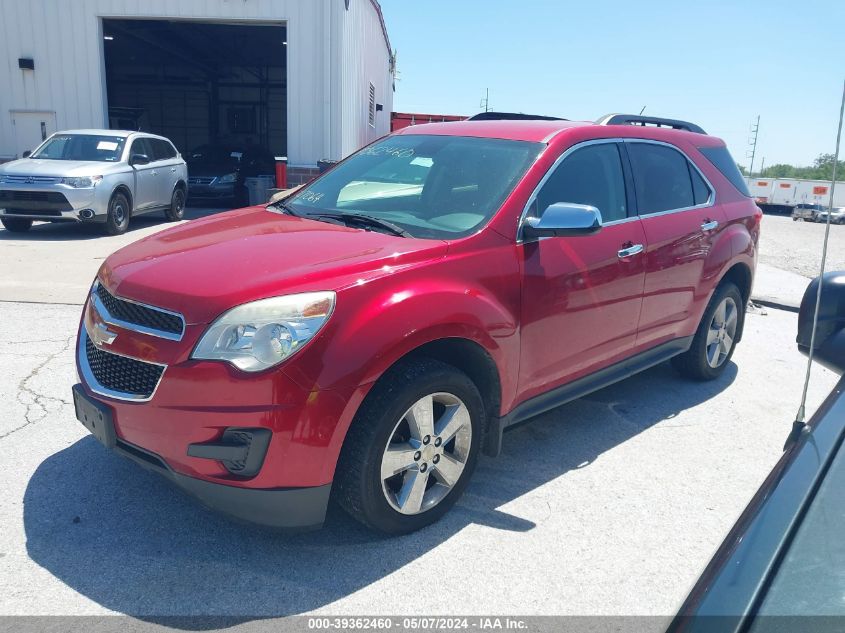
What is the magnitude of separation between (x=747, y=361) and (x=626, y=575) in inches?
147

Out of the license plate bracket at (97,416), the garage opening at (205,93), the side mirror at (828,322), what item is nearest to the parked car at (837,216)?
the garage opening at (205,93)

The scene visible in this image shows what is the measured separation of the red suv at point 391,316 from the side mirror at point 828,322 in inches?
51.4

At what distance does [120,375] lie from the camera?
2736 mm

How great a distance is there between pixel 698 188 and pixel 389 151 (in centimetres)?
222

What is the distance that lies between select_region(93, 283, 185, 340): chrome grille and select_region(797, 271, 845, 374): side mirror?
2070mm

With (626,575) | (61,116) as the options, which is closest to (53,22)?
(61,116)

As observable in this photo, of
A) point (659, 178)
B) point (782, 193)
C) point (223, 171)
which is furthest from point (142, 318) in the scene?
point (782, 193)

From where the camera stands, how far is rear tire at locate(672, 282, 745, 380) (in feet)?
16.2

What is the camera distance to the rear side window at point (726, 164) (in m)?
5.03

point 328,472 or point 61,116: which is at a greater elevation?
point 61,116

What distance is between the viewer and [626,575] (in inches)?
110

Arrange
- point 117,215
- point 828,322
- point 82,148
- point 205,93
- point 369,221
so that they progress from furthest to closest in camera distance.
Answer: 1. point 205,93
2. point 82,148
3. point 117,215
4. point 369,221
5. point 828,322

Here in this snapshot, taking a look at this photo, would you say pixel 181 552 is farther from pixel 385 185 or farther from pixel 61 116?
pixel 61 116

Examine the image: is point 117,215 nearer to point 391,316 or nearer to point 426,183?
point 426,183
